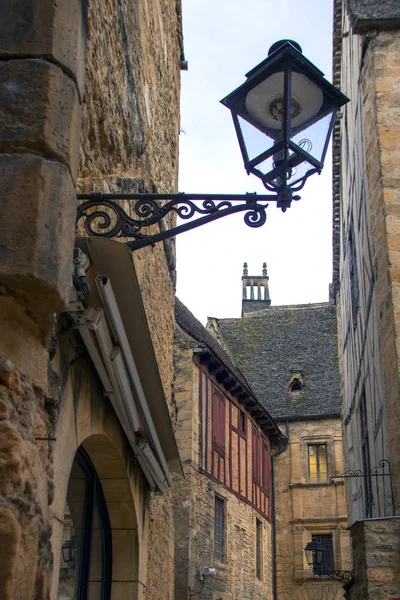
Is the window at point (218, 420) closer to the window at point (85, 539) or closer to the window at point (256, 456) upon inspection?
the window at point (256, 456)

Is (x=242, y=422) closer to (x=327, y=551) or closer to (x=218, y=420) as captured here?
(x=218, y=420)

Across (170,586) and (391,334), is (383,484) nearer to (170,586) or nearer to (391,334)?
(391,334)

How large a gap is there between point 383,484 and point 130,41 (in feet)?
15.1

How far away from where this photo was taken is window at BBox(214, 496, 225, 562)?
1445 cm

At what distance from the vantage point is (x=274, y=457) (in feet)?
74.0

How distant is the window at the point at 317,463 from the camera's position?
22.3 m

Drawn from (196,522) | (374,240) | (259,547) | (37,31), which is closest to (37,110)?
(37,31)

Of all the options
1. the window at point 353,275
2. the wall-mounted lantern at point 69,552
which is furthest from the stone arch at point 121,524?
the window at point 353,275

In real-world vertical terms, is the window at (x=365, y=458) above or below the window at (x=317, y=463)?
below

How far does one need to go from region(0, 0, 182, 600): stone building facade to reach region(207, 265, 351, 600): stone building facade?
14819 mm

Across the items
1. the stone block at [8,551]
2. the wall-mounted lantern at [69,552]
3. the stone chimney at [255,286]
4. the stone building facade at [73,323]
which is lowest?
the stone block at [8,551]

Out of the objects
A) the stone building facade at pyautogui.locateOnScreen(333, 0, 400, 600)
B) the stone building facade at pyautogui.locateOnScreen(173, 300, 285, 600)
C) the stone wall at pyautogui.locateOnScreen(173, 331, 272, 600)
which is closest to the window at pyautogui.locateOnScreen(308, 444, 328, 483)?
the stone building facade at pyautogui.locateOnScreen(173, 300, 285, 600)

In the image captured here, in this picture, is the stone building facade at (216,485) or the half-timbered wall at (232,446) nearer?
the stone building facade at (216,485)

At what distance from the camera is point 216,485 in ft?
48.1
